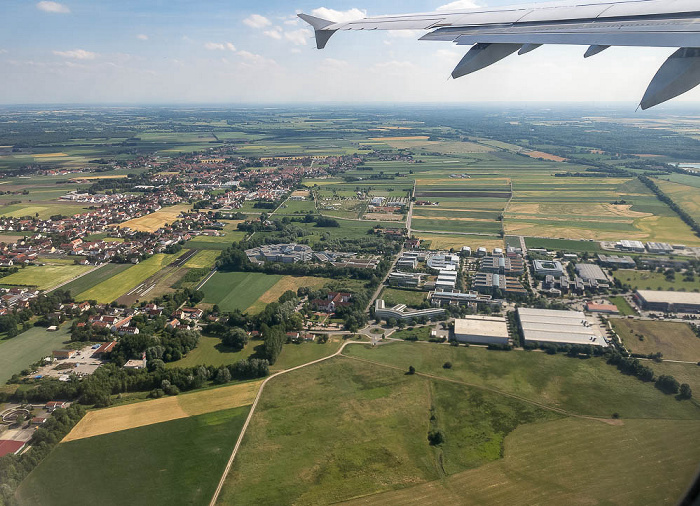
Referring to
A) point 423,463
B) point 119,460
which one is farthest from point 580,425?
point 119,460

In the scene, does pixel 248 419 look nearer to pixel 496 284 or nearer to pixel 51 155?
pixel 496 284

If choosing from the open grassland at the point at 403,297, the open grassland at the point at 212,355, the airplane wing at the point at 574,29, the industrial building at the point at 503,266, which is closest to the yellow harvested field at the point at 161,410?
the open grassland at the point at 212,355

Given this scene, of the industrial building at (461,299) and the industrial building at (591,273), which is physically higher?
the industrial building at (591,273)

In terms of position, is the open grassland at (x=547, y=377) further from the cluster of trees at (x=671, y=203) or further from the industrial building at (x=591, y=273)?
the cluster of trees at (x=671, y=203)

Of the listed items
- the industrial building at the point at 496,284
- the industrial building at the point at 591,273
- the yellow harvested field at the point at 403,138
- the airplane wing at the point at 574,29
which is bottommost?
the industrial building at the point at 496,284

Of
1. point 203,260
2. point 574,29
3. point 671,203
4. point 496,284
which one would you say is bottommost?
point 203,260

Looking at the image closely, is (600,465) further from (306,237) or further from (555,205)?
(555,205)

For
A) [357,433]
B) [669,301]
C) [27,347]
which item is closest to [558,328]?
[669,301]

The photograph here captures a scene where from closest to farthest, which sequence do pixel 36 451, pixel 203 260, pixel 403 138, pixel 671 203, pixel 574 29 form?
1. pixel 574 29
2. pixel 36 451
3. pixel 203 260
4. pixel 671 203
5. pixel 403 138
